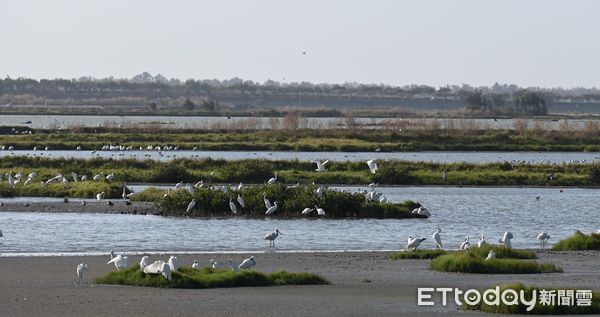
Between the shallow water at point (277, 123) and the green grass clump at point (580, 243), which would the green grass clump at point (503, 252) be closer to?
the green grass clump at point (580, 243)

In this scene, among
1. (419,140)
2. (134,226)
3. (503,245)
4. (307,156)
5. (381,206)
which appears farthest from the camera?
(419,140)

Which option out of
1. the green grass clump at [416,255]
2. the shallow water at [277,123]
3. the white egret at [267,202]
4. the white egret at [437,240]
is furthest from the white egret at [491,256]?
the shallow water at [277,123]

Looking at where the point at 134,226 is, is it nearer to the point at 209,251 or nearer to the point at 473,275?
the point at 209,251

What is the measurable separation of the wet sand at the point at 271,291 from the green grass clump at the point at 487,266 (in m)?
0.35

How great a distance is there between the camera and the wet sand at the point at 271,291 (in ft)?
58.7

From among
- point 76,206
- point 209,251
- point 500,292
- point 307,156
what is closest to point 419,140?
point 307,156

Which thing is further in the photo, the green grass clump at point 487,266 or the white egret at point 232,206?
the white egret at point 232,206

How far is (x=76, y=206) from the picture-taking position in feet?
125

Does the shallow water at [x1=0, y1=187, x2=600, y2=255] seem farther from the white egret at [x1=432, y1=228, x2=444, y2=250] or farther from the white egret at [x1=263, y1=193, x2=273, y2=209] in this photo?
the white egret at [x1=432, y1=228, x2=444, y2=250]

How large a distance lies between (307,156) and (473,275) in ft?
157

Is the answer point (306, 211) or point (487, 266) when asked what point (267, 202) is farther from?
point (487, 266)

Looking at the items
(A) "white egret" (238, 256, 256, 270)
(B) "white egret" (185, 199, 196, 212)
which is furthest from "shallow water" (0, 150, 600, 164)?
(A) "white egret" (238, 256, 256, 270)

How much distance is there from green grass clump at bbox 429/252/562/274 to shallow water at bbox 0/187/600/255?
5135 mm

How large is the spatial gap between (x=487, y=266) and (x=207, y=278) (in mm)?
5474
